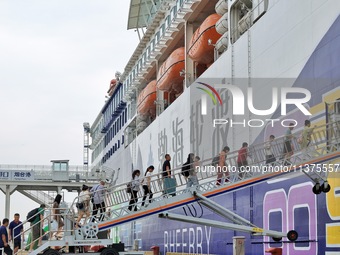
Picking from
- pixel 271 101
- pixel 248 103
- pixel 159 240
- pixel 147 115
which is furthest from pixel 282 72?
pixel 147 115

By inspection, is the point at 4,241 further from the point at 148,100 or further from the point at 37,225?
the point at 148,100

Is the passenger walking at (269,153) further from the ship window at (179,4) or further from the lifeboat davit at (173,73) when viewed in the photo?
the ship window at (179,4)

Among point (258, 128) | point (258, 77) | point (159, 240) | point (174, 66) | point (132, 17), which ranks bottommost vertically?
point (159, 240)

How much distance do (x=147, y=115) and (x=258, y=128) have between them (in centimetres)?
2106

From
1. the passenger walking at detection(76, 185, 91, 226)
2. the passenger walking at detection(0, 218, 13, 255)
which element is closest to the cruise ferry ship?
the passenger walking at detection(76, 185, 91, 226)

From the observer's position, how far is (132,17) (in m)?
45.0

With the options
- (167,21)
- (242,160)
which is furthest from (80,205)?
(167,21)

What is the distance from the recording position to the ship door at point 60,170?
185 ft

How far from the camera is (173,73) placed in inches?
1233

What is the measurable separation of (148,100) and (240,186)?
73.3ft

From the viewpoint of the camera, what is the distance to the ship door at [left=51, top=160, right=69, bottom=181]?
56.5 meters

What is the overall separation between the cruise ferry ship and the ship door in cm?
1820

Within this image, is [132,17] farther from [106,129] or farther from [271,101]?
[271,101]

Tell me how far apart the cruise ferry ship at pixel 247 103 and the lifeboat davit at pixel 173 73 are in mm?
51
